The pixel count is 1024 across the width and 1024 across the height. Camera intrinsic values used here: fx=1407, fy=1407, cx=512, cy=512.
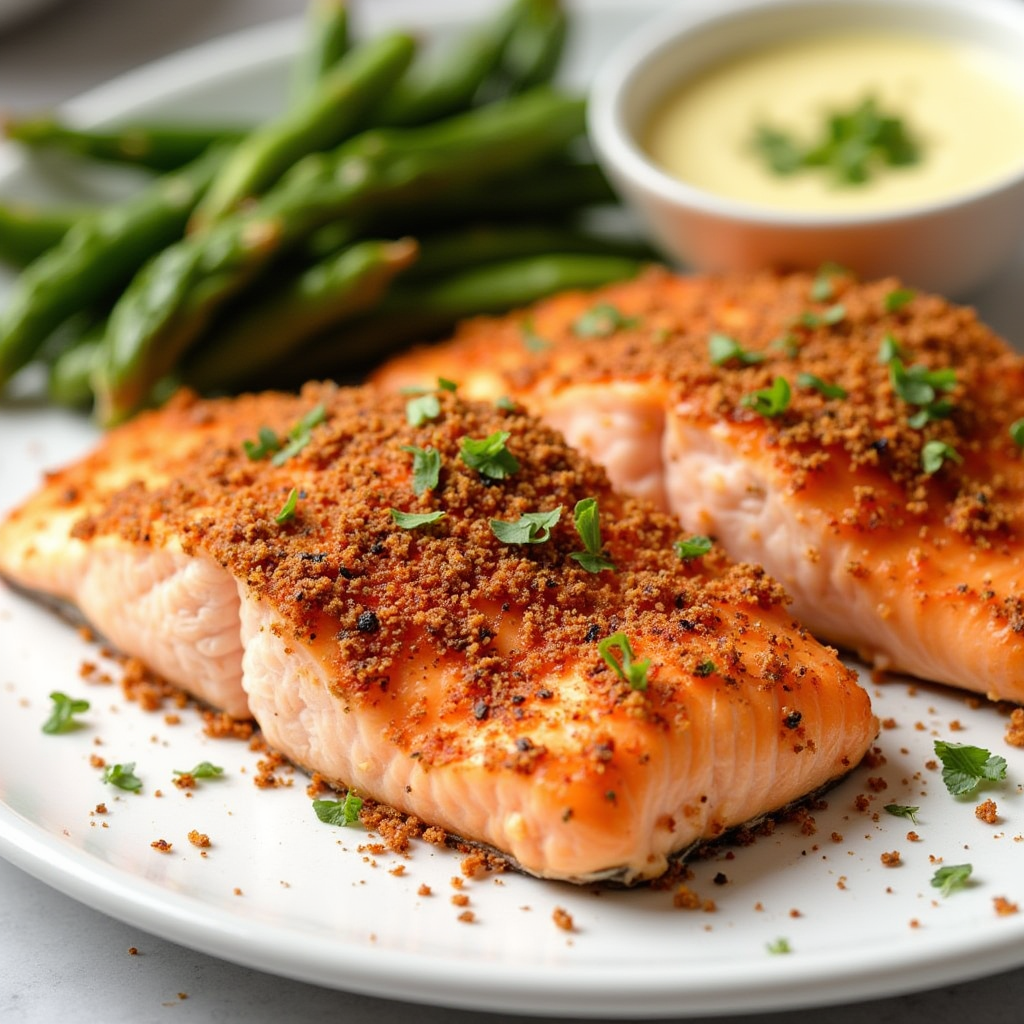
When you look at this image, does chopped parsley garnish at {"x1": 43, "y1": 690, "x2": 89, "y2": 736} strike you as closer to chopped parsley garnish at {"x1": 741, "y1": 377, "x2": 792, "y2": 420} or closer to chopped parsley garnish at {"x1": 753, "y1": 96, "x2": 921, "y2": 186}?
chopped parsley garnish at {"x1": 741, "y1": 377, "x2": 792, "y2": 420}

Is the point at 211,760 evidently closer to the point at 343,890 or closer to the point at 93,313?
the point at 343,890

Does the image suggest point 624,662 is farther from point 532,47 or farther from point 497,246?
point 532,47

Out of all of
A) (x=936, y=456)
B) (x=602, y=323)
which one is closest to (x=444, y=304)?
(x=602, y=323)

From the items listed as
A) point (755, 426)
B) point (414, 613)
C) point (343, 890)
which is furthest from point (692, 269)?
point (343, 890)

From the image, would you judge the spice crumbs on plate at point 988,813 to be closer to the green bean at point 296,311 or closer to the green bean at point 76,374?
the green bean at point 296,311

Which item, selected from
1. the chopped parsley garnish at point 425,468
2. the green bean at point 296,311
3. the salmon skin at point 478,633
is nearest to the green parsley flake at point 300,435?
the salmon skin at point 478,633

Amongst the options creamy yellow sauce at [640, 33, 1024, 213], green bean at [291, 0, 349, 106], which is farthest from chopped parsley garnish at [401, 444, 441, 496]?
green bean at [291, 0, 349, 106]
